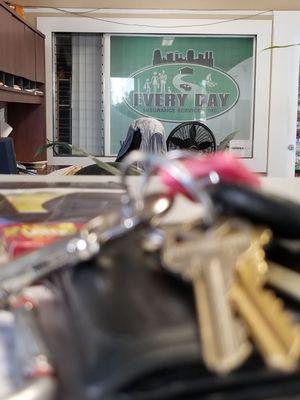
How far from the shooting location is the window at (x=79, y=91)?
403cm

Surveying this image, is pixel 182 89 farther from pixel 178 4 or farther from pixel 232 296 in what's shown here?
pixel 232 296

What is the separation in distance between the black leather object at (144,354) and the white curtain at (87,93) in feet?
12.9

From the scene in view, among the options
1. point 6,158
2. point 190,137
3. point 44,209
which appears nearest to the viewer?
point 44,209

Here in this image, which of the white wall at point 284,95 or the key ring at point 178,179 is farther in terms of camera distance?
the white wall at point 284,95

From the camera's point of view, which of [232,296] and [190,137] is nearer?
[232,296]

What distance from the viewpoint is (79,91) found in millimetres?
4105

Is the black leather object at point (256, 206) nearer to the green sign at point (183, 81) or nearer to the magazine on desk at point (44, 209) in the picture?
the magazine on desk at point (44, 209)

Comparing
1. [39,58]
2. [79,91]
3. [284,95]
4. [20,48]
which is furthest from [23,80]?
[284,95]

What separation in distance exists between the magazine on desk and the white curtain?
3.46 metres

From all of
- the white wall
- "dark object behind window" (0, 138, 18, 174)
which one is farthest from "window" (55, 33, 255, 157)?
"dark object behind window" (0, 138, 18, 174)

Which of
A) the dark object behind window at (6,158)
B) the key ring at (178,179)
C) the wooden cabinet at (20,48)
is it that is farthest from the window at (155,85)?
the key ring at (178,179)

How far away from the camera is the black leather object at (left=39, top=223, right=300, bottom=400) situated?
214 mm

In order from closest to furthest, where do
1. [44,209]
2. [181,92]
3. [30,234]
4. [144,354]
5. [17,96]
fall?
1. [144,354]
2. [30,234]
3. [44,209]
4. [17,96]
5. [181,92]

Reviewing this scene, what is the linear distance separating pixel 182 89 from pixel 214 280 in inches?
159
